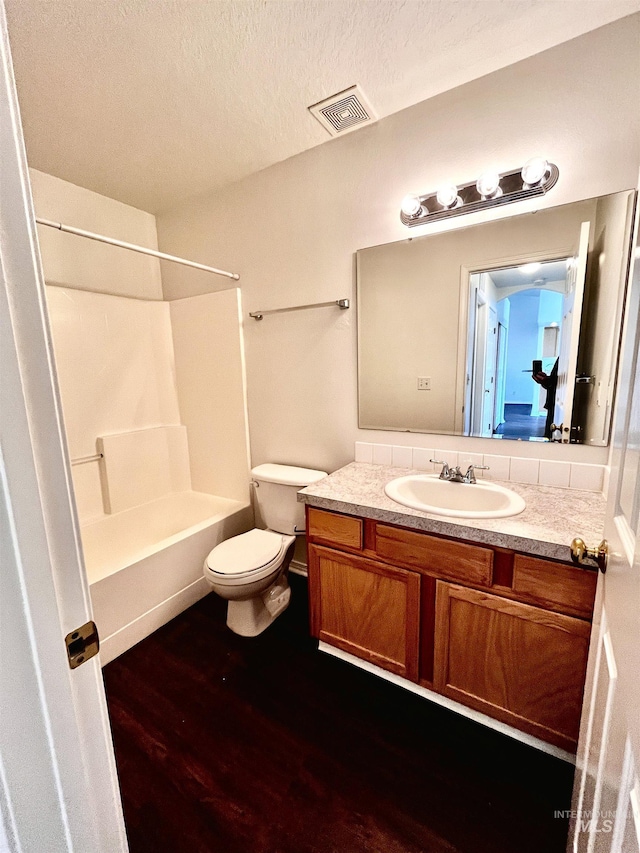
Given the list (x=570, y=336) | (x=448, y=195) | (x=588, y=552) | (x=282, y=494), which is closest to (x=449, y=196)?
(x=448, y=195)

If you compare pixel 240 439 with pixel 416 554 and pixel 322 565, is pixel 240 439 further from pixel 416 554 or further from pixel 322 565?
pixel 416 554

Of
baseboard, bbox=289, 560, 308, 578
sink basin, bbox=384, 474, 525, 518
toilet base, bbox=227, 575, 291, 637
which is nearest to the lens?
sink basin, bbox=384, 474, 525, 518

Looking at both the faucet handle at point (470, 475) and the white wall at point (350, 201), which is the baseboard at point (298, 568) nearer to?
the white wall at point (350, 201)

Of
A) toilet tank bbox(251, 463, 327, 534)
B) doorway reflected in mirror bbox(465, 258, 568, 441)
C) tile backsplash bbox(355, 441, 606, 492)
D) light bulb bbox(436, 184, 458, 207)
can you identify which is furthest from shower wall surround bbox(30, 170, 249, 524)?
doorway reflected in mirror bbox(465, 258, 568, 441)

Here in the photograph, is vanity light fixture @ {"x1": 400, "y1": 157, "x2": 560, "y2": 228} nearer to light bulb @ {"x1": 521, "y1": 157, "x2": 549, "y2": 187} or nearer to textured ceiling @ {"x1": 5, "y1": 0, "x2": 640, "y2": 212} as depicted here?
light bulb @ {"x1": 521, "y1": 157, "x2": 549, "y2": 187}

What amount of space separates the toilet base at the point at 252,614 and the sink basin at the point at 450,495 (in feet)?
3.06

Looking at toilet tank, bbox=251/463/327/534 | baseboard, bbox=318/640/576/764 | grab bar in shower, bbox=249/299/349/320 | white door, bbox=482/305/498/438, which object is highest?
grab bar in shower, bbox=249/299/349/320

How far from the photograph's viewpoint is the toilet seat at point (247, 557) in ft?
5.50

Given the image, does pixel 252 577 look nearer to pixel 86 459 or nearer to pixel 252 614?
pixel 252 614

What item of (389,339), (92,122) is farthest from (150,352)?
(389,339)

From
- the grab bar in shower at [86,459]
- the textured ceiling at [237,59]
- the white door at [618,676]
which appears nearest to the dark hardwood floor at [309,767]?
the white door at [618,676]

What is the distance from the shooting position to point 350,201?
184cm

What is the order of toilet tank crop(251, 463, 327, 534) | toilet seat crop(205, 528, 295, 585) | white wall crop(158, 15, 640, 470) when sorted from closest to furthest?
1. white wall crop(158, 15, 640, 470)
2. toilet seat crop(205, 528, 295, 585)
3. toilet tank crop(251, 463, 327, 534)

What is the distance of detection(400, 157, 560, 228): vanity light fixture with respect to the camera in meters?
1.38
